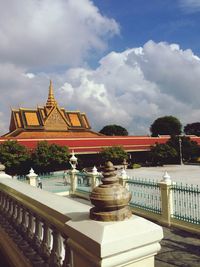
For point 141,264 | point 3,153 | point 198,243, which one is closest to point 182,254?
point 198,243

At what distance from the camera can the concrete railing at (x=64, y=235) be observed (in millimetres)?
1854

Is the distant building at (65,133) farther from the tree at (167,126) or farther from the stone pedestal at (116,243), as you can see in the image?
the stone pedestal at (116,243)

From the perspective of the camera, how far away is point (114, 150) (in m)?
36.8

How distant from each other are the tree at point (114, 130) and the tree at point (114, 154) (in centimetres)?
4531

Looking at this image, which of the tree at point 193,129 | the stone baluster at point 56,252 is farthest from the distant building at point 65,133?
the tree at point 193,129

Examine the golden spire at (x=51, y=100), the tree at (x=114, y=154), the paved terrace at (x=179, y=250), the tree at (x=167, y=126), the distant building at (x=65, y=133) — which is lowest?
the paved terrace at (x=179, y=250)

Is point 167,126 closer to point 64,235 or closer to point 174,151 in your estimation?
point 174,151

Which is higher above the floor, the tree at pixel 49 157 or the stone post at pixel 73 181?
the tree at pixel 49 157

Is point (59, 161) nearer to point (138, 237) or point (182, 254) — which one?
point (182, 254)

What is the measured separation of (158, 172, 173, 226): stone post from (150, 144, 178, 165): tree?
2979cm

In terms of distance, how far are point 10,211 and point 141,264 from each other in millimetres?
3001

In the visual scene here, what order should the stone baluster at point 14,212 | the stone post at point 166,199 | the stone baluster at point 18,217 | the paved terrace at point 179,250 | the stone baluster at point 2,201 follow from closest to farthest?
1. the stone baluster at point 18,217
2. the stone baluster at point 14,212
3. the stone baluster at point 2,201
4. the paved terrace at point 179,250
5. the stone post at point 166,199

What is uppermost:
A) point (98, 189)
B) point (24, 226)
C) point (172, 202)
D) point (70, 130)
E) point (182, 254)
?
point (70, 130)

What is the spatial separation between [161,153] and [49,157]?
16077mm
